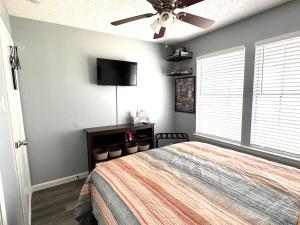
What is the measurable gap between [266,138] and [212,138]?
0.87 meters

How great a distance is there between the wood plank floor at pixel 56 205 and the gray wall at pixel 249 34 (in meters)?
2.71

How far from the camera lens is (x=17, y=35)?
236cm

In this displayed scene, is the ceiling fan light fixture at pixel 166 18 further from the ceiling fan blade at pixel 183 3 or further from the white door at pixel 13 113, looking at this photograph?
the white door at pixel 13 113

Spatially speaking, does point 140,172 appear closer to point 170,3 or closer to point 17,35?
point 170,3

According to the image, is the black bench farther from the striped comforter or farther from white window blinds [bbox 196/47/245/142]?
the striped comforter

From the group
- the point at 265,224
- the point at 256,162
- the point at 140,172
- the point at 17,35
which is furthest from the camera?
the point at 17,35

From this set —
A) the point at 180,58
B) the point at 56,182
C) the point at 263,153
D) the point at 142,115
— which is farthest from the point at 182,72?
the point at 56,182

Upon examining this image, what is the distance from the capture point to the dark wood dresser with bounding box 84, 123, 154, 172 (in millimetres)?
2740

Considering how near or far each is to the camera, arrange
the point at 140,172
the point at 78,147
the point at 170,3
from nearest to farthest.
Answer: the point at 170,3 → the point at 140,172 → the point at 78,147

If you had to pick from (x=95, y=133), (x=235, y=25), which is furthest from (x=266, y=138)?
(x=95, y=133)

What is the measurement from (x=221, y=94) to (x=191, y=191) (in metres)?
2.15

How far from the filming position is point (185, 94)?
144 inches

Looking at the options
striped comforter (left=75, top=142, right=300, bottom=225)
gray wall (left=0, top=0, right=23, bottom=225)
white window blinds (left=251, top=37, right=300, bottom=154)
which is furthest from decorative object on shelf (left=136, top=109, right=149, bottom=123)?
gray wall (left=0, top=0, right=23, bottom=225)

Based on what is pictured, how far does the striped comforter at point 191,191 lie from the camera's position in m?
→ 1.02
